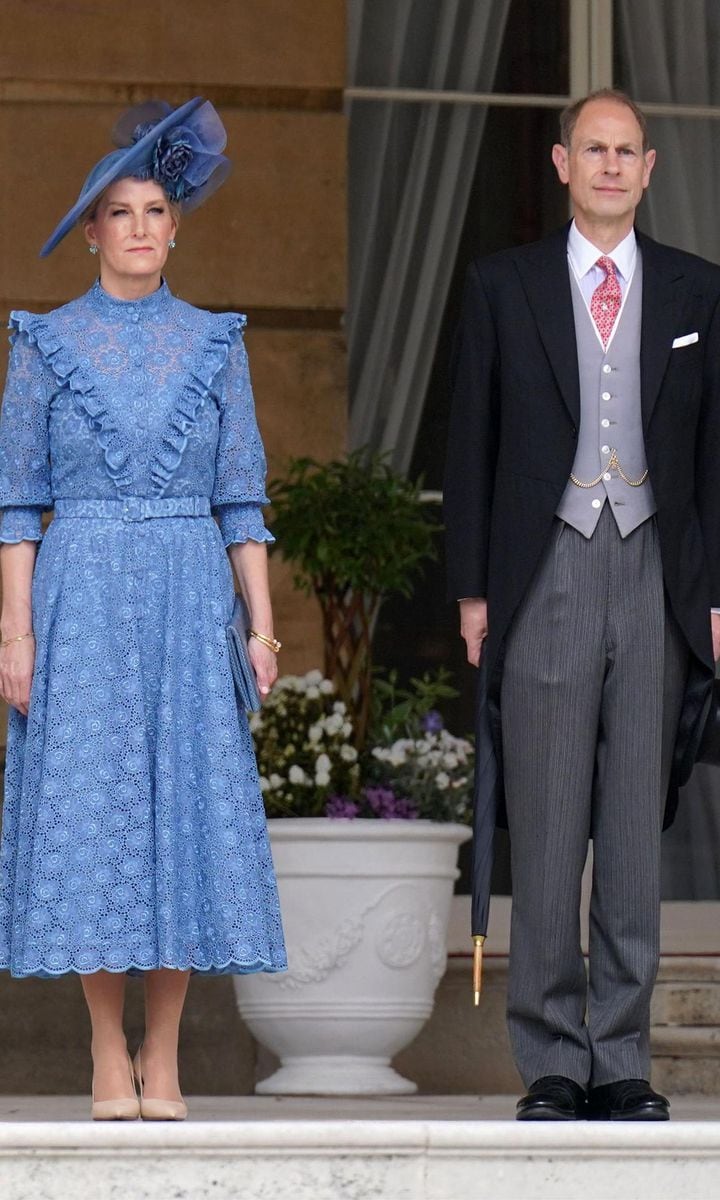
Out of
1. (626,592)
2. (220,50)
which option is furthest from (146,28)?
(626,592)

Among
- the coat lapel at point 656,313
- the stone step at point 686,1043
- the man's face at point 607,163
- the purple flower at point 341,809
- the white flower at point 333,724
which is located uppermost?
the man's face at point 607,163

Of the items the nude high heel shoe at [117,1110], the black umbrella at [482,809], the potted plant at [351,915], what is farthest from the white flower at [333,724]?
the nude high heel shoe at [117,1110]

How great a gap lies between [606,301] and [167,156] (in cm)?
84

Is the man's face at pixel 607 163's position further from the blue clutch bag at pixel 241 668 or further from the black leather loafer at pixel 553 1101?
the black leather loafer at pixel 553 1101

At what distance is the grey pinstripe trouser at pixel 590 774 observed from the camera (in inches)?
176

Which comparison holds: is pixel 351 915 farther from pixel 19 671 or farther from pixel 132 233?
pixel 132 233

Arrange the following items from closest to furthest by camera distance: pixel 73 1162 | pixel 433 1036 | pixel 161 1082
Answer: pixel 73 1162
pixel 161 1082
pixel 433 1036

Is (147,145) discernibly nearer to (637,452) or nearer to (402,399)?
(637,452)

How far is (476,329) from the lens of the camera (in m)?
4.65

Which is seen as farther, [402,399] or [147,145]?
[402,399]

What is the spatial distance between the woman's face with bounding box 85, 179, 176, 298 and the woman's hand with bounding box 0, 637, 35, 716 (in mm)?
669

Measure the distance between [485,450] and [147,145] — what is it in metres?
0.82

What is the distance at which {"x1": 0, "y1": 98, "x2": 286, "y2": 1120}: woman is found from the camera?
14.3 feet

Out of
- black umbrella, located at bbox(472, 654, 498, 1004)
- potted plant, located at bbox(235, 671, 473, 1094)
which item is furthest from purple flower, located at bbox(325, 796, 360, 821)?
black umbrella, located at bbox(472, 654, 498, 1004)
